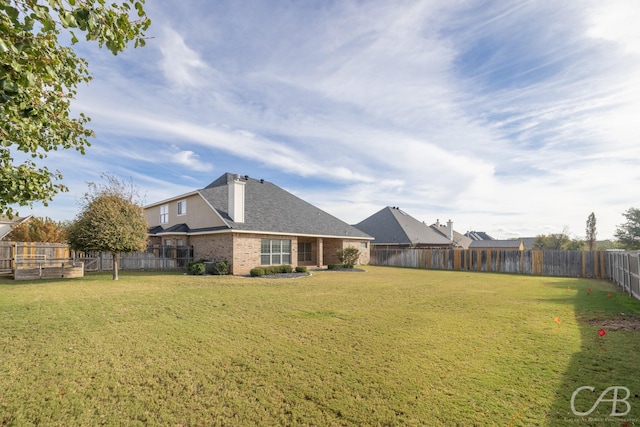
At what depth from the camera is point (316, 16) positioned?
1177cm

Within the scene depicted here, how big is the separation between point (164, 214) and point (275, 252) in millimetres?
11426

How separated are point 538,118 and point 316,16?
10.7m

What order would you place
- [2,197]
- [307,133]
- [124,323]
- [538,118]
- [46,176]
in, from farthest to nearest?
[307,133] < [538,118] < [124,323] < [46,176] < [2,197]

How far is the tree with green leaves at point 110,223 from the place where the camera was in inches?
647

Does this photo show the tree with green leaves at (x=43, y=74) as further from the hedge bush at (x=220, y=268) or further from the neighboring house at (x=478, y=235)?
the neighboring house at (x=478, y=235)

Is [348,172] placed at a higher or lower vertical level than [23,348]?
higher

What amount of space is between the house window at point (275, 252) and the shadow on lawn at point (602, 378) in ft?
57.4

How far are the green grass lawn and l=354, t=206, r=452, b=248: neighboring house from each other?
2677cm

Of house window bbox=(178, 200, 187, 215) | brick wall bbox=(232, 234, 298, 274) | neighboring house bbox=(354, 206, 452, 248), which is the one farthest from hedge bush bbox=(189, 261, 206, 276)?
neighboring house bbox=(354, 206, 452, 248)

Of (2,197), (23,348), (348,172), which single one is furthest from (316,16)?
(348,172)

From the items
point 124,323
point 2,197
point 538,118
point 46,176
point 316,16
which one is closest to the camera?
point 2,197

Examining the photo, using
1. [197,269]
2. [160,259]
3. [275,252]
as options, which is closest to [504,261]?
[275,252]

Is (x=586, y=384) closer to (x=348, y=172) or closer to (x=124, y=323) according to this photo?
(x=124, y=323)

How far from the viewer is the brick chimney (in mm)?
21156
